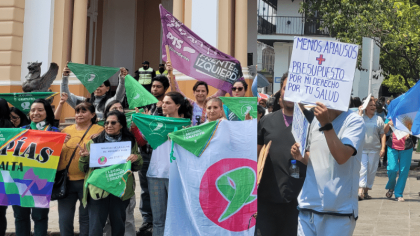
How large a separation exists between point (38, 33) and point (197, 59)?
32.9ft

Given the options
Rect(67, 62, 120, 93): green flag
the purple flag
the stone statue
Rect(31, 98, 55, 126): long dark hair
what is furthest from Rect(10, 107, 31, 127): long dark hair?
the stone statue

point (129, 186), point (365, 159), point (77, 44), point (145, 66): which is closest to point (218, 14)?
point (145, 66)

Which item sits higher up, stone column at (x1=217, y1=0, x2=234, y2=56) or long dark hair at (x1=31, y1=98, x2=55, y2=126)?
stone column at (x1=217, y1=0, x2=234, y2=56)

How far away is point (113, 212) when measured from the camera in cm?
632

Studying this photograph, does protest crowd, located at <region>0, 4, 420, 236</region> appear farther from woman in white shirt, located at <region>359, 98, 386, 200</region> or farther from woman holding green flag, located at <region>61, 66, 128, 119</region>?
woman in white shirt, located at <region>359, 98, 386, 200</region>

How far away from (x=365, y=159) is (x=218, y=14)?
22.9ft

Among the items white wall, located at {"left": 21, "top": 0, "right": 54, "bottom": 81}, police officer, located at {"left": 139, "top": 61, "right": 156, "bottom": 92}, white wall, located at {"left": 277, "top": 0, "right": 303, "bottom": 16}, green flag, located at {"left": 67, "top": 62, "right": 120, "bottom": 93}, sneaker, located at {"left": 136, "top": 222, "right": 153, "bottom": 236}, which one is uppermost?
white wall, located at {"left": 277, "top": 0, "right": 303, "bottom": 16}

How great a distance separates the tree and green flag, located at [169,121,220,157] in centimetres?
1073

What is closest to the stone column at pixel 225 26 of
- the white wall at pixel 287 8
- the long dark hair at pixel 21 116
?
Result: the long dark hair at pixel 21 116

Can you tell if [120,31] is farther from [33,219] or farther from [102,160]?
[102,160]

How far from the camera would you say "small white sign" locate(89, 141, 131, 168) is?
20.4 ft

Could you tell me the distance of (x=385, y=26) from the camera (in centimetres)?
1636

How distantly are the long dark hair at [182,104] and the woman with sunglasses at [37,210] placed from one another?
1.45m

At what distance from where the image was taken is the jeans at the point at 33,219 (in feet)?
21.7
